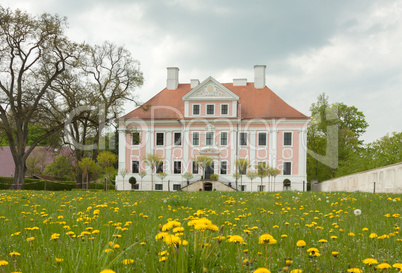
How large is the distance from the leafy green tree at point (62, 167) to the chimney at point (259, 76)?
2536 centimetres

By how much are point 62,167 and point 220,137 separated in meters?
20.2

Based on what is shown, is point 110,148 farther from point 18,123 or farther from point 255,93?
point 18,123

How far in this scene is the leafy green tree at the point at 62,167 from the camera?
4388 centimetres

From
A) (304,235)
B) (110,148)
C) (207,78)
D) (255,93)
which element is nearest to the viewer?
(304,235)

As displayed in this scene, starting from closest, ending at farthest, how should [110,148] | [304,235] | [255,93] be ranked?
1. [304,235]
2. [255,93]
3. [110,148]

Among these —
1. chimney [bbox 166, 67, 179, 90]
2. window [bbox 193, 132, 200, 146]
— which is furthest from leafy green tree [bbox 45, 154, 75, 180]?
chimney [bbox 166, 67, 179, 90]

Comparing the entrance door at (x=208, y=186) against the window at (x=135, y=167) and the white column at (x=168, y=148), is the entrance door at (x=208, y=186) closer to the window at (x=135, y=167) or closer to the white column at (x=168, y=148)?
the white column at (x=168, y=148)

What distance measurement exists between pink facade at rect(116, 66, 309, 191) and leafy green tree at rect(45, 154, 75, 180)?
6906 mm

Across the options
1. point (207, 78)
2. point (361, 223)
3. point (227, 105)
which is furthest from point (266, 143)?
point (361, 223)

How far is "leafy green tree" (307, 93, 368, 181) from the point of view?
159 ft

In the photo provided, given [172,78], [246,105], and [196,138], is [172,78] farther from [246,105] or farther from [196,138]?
[246,105]

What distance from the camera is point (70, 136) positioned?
34.7 metres

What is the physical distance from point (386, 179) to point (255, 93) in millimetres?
29787

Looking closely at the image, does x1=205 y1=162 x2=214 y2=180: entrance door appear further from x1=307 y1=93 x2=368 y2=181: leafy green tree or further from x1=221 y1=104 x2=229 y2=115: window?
x1=307 y1=93 x2=368 y2=181: leafy green tree
